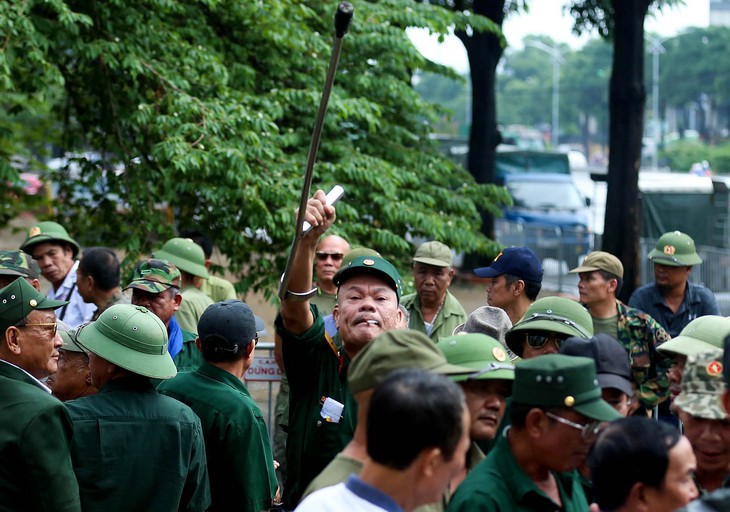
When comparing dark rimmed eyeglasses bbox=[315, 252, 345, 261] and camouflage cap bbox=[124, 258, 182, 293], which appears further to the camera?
dark rimmed eyeglasses bbox=[315, 252, 345, 261]

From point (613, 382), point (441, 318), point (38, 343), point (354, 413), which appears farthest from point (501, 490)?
point (441, 318)

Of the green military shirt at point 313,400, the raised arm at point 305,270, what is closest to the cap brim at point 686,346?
the green military shirt at point 313,400

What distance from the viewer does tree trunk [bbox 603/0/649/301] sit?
54.6 ft

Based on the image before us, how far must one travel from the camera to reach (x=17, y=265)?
267 inches

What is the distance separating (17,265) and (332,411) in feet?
9.54

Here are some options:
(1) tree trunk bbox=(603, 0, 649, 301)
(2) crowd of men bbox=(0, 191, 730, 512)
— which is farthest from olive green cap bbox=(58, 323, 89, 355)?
(1) tree trunk bbox=(603, 0, 649, 301)

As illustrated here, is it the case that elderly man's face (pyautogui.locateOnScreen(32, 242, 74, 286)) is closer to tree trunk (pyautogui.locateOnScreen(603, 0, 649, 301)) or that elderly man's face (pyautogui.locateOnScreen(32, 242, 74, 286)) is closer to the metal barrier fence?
tree trunk (pyautogui.locateOnScreen(603, 0, 649, 301))

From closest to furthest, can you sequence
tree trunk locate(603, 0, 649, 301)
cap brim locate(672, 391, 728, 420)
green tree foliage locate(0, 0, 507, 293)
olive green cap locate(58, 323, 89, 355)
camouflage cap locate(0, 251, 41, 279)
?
1. cap brim locate(672, 391, 728, 420)
2. olive green cap locate(58, 323, 89, 355)
3. camouflage cap locate(0, 251, 41, 279)
4. green tree foliage locate(0, 0, 507, 293)
5. tree trunk locate(603, 0, 649, 301)

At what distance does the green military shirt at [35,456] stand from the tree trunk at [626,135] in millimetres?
13287

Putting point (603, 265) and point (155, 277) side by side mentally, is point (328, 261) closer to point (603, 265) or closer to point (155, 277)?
point (155, 277)

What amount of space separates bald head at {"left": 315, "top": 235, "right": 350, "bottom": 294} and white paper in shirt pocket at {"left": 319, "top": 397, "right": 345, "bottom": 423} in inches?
118

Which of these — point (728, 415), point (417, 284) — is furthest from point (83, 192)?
point (728, 415)

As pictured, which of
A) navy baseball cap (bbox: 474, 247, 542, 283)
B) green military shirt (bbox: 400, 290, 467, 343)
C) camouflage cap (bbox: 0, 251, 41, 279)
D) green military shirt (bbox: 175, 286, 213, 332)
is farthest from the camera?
green military shirt (bbox: 175, 286, 213, 332)

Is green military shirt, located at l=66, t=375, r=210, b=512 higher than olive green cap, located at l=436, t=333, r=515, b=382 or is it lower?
lower
